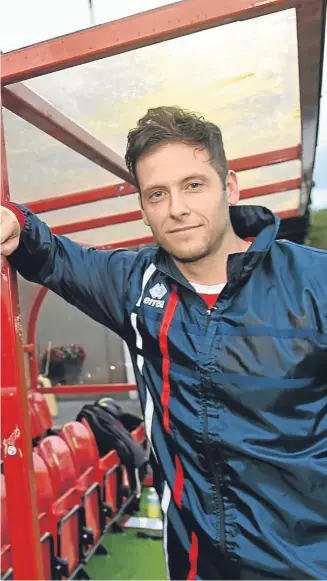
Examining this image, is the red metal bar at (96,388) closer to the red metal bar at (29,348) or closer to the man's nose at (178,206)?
the red metal bar at (29,348)

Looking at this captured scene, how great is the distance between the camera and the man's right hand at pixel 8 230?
1353 mm

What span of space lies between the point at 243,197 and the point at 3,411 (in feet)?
10.1

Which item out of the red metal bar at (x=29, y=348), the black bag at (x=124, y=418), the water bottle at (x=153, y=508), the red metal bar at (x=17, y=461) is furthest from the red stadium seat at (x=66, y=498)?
the red metal bar at (x=29, y=348)

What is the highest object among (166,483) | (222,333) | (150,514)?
(222,333)

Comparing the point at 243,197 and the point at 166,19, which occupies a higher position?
the point at 243,197

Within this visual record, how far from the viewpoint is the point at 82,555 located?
304 cm

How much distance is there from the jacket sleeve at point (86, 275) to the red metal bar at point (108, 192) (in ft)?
5.72

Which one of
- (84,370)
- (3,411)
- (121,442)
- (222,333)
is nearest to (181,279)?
(222,333)

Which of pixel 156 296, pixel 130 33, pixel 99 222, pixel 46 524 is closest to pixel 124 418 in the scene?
pixel 99 222

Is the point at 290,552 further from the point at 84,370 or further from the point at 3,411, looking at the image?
the point at 84,370

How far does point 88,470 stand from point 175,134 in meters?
2.54

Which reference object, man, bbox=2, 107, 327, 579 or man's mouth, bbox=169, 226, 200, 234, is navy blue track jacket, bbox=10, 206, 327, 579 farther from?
man's mouth, bbox=169, 226, 200, 234

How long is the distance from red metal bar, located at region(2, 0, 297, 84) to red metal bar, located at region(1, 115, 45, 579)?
26.3 inches

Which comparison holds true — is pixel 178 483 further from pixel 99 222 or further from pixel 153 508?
pixel 99 222
